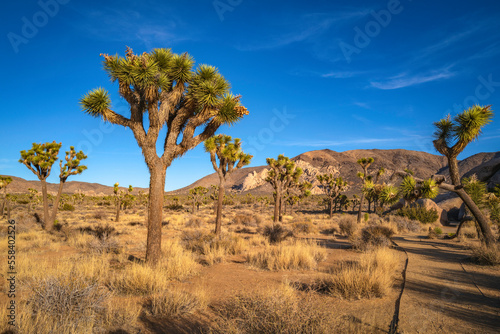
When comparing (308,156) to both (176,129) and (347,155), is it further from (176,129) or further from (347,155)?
(176,129)

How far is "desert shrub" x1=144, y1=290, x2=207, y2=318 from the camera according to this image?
5082 mm

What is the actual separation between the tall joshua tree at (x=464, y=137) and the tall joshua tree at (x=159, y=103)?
8734 mm

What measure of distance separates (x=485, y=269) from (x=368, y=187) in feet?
16.2

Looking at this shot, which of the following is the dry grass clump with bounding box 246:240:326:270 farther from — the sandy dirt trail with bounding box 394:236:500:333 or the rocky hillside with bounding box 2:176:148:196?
the rocky hillside with bounding box 2:176:148:196

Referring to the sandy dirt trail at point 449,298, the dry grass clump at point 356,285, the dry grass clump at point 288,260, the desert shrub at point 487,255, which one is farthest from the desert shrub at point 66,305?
the desert shrub at point 487,255

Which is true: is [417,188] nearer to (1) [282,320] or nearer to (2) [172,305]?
(1) [282,320]

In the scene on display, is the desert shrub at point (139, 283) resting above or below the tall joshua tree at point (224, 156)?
below

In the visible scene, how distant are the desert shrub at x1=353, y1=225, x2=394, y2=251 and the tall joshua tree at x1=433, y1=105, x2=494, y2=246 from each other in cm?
358

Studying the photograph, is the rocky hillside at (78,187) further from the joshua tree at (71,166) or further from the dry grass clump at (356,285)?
the dry grass clump at (356,285)

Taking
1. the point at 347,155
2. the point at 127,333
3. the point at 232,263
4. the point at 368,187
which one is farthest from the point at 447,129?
the point at 347,155

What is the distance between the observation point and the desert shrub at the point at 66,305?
4.03 meters

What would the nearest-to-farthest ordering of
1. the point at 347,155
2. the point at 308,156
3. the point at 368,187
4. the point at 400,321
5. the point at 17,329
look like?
1. the point at 17,329
2. the point at 400,321
3. the point at 368,187
4. the point at 347,155
5. the point at 308,156

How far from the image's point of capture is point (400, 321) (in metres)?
4.70

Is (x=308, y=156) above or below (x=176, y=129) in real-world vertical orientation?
above
